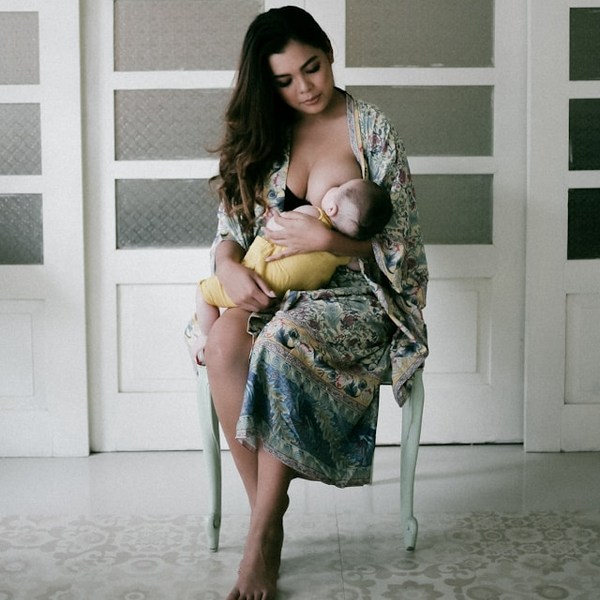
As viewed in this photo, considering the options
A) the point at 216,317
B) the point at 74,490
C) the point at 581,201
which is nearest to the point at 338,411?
the point at 216,317

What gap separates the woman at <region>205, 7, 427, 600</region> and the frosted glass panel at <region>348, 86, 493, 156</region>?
65 cm

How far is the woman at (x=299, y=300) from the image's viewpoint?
6.42 feet

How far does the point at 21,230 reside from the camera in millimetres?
3000

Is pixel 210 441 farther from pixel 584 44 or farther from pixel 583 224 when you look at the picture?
pixel 584 44

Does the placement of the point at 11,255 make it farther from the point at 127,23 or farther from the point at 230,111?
the point at 230,111

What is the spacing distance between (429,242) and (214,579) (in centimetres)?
151

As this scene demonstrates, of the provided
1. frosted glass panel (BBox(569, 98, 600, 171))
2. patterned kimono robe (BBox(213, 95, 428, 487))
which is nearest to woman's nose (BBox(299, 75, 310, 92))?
patterned kimono robe (BBox(213, 95, 428, 487))

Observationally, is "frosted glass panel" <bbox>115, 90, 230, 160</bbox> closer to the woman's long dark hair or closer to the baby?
the woman's long dark hair

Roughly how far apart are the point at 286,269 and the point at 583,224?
136 cm

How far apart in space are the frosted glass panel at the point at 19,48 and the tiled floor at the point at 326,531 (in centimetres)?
134

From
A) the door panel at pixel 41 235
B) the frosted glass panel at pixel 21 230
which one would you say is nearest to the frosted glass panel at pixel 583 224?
the door panel at pixel 41 235

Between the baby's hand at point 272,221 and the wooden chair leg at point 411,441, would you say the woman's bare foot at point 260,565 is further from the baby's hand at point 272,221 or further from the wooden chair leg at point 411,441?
the baby's hand at point 272,221

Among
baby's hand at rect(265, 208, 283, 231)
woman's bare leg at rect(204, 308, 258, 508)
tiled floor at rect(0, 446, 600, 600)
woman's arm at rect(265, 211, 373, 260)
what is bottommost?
tiled floor at rect(0, 446, 600, 600)

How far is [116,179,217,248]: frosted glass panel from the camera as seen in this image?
3.01m
